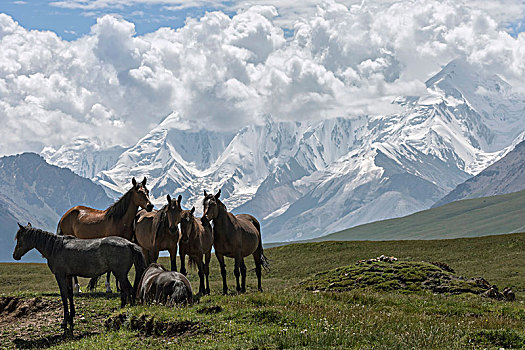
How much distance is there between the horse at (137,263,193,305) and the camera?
72.3 ft

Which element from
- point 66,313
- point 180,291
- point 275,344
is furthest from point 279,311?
point 66,313

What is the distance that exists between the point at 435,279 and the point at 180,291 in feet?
53.6

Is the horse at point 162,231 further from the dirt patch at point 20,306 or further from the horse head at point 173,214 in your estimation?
the dirt patch at point 20,306

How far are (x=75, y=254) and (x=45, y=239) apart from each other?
1296mm

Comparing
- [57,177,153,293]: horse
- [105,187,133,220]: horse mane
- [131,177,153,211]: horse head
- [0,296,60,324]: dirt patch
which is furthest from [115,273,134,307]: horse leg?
[105,187,133,220]: horse mane

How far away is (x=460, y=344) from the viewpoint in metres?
15.2

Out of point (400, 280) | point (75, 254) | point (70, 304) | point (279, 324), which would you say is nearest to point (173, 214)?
point (75, 254)

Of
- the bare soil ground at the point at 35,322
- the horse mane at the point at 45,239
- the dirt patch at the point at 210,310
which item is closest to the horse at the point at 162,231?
the bare soil ground at the point at 35,322

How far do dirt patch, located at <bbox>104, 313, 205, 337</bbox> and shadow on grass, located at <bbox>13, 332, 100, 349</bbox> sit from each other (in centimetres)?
135

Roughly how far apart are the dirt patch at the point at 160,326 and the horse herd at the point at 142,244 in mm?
2494

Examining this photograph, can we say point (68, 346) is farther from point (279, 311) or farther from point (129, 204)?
point (129, 204)

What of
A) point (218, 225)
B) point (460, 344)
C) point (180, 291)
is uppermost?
point (218, 225)

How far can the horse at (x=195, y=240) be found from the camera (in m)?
27.5

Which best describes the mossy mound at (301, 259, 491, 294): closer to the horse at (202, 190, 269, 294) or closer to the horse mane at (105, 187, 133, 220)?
the horse at (202, 190, 269, 294)
